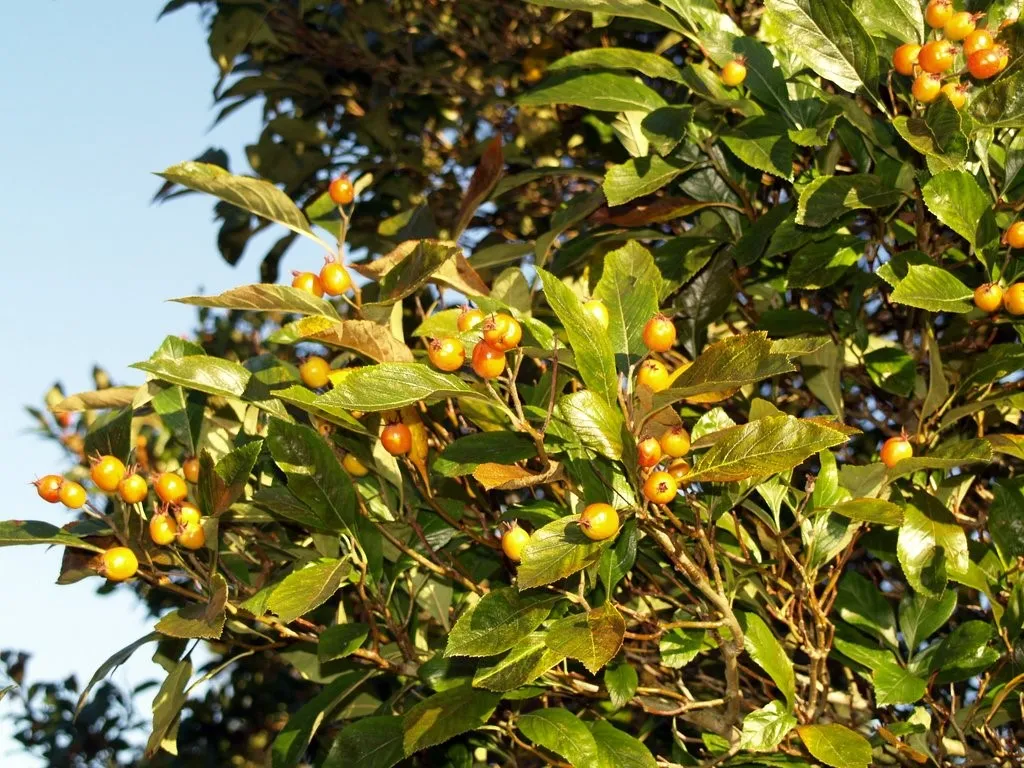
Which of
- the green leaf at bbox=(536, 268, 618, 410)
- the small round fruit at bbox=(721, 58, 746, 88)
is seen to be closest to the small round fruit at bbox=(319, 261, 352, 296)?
the green leaf at bbox=(536, 268, 618, 410)

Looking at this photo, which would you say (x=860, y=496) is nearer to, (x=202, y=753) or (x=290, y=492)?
(x=290, y=492)

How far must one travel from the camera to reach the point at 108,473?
2037 millimetres

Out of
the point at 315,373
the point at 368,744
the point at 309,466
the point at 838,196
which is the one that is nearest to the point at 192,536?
the point at 309,466

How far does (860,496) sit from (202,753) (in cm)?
373

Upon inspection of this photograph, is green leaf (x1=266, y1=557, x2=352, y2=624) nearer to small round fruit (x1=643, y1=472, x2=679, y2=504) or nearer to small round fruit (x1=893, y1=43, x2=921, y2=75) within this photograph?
small round fruit (x1=643, y1=472, x2=679, y2=504)

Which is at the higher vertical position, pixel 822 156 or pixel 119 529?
pixel 822 156

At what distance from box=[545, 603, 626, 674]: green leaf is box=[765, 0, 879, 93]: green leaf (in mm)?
1101

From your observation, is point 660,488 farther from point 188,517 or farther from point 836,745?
point 188,517

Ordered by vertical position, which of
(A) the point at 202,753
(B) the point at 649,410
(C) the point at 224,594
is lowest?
(A) the point at 202,753

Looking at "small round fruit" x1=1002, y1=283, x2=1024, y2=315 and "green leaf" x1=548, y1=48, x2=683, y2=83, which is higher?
"green leaf" x1=548, y1=48, x2=683, y2=83

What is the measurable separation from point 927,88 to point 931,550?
85cm

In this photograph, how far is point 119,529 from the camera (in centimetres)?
214

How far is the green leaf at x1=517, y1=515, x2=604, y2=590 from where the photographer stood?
62.4 inches

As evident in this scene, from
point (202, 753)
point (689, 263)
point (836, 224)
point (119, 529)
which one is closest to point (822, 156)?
point (836, 224)
